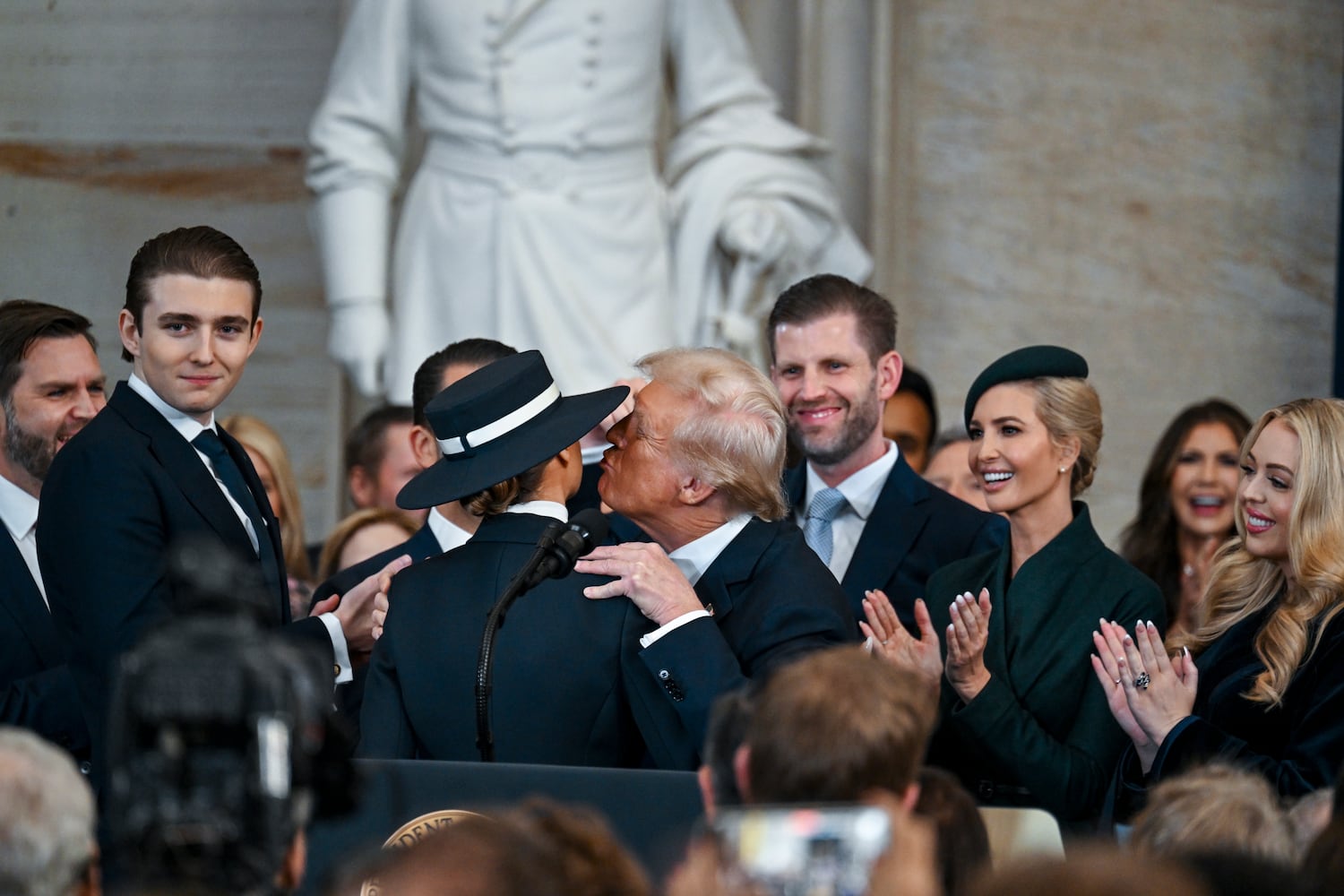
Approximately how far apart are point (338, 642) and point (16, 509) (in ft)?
3.41

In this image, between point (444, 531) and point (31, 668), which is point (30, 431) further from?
point (444, 531)

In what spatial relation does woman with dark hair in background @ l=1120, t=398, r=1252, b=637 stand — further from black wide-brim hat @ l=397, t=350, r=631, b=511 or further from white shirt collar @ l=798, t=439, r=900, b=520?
black wide-brim hat @ l=397, t=350, r=631, b=511

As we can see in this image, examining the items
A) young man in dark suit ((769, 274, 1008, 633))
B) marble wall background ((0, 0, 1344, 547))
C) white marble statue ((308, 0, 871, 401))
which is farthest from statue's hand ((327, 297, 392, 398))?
young man in dark suit ((769, 274, 1008, 633))

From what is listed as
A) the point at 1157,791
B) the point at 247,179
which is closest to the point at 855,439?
the point at 1157,791

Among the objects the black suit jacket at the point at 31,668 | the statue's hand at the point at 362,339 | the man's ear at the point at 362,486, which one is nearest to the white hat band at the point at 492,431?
the black suit jacket at the point at 31,668

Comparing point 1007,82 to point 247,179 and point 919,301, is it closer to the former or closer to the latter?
point 919,301

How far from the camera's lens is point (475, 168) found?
6434mm

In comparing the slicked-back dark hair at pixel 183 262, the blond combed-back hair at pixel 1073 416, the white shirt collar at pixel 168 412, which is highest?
the slicked-back dark hair at pixel 183 262

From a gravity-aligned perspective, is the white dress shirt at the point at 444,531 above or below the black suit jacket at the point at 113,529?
below

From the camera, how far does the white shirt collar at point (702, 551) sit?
3.50 m

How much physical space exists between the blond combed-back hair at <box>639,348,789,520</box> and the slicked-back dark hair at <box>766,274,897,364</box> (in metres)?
1.10

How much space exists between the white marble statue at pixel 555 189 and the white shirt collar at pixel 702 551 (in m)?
2.87

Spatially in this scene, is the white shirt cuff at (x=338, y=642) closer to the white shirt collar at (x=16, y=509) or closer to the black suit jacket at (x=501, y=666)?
the black suit jacket at (x=501, y=666)

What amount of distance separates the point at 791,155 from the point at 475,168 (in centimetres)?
116
